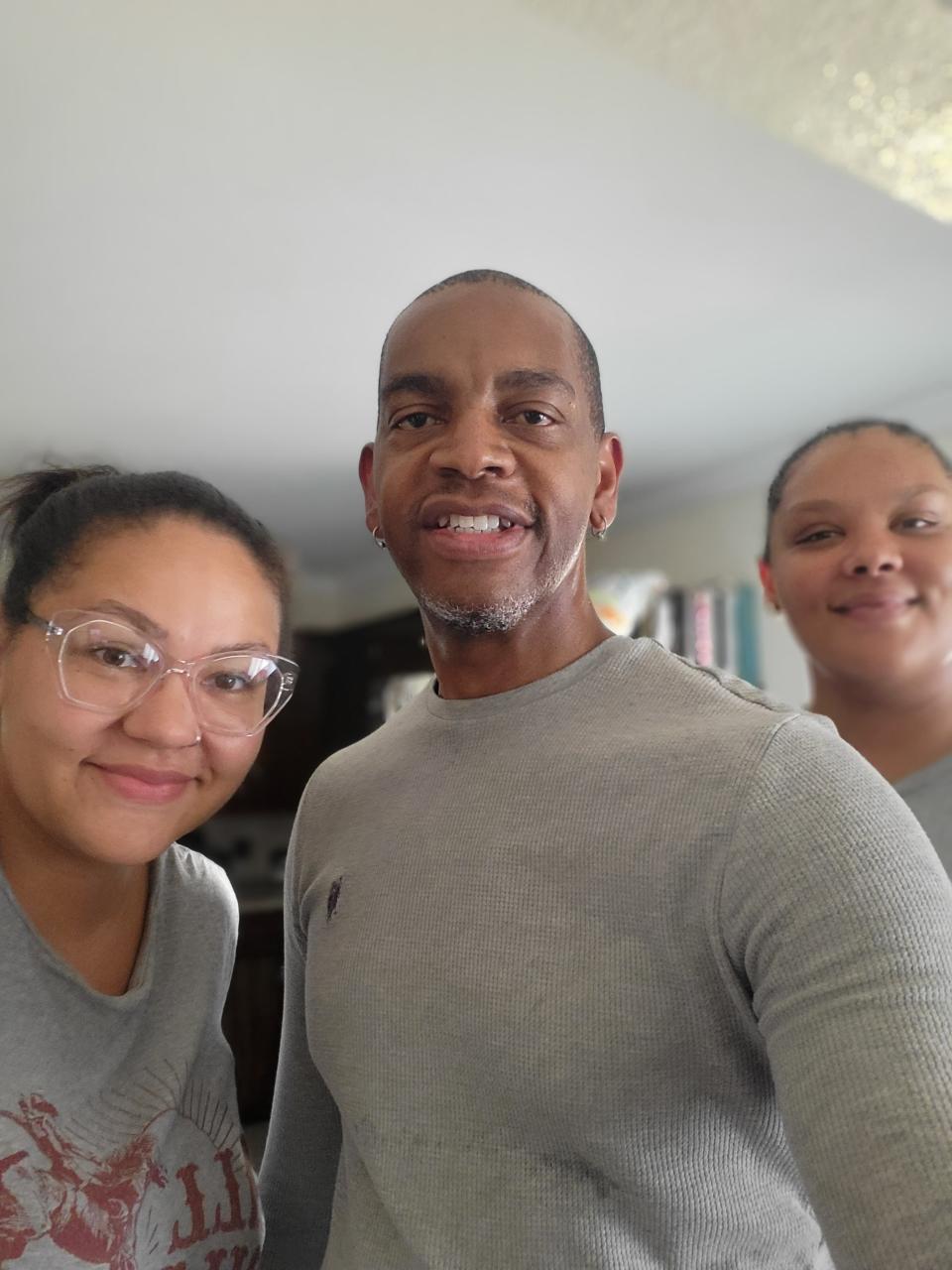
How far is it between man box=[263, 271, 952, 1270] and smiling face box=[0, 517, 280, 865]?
171 millimetres

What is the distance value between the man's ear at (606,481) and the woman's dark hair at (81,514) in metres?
0.33

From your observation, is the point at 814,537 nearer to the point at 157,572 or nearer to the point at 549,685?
the point at 549,685

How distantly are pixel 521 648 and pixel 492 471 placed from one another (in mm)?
167

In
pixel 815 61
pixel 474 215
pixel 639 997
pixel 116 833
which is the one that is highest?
pixel 474 215

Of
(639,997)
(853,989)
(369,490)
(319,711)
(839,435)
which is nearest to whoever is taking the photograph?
(853,989)

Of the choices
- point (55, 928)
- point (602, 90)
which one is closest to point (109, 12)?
point (602, 90)

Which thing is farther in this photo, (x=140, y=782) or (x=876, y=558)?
(x=876, y=558)

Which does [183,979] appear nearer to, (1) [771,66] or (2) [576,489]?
(2) [576,489]

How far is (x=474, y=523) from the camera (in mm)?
927

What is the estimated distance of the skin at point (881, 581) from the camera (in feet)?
4.35

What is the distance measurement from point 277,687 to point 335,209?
4.13 feet

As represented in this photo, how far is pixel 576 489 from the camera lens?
980 millimetres

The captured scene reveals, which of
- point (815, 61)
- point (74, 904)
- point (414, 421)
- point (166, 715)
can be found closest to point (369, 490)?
point (414, 421)

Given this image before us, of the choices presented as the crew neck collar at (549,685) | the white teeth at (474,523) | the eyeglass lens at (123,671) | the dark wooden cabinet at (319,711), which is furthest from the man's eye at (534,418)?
the dark wooden cabinet at (319,711)
